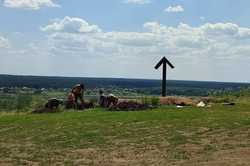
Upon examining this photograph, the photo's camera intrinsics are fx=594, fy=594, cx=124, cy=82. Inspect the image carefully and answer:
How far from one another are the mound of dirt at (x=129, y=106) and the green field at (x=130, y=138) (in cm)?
107

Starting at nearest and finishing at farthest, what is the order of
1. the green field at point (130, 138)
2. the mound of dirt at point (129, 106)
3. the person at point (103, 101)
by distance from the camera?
the green field at point (130, 138), the mound of dirt at point (129, 106), the person at point (103, 101)

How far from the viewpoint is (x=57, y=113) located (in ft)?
78.2

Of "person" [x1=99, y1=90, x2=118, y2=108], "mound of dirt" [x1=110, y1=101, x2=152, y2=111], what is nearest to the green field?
"mound of dirt" [x1=110, y1=101, x2=152, y2=111]

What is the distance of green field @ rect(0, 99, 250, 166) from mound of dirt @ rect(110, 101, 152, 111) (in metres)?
1.07

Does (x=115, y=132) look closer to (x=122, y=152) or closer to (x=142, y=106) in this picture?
(x=122, y=152)

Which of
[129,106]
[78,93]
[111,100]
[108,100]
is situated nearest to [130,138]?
[129,106]

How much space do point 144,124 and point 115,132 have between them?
1534mm

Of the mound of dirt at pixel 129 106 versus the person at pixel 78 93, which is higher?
the person at pixel 78 93

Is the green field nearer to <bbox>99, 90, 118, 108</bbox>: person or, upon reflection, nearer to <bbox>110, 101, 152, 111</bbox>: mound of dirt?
<bbox>110, 101, 152, 111</bbox>: mound of dirt

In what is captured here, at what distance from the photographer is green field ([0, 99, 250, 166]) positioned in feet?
45.2

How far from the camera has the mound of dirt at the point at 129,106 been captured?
78.1 feet

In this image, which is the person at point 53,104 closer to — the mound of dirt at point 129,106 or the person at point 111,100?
the person at point 111,100

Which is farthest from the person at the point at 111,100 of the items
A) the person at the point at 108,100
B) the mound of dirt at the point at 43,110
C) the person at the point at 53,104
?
the mound of dirt at the point at 43,110

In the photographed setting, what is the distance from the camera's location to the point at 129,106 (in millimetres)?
23953
